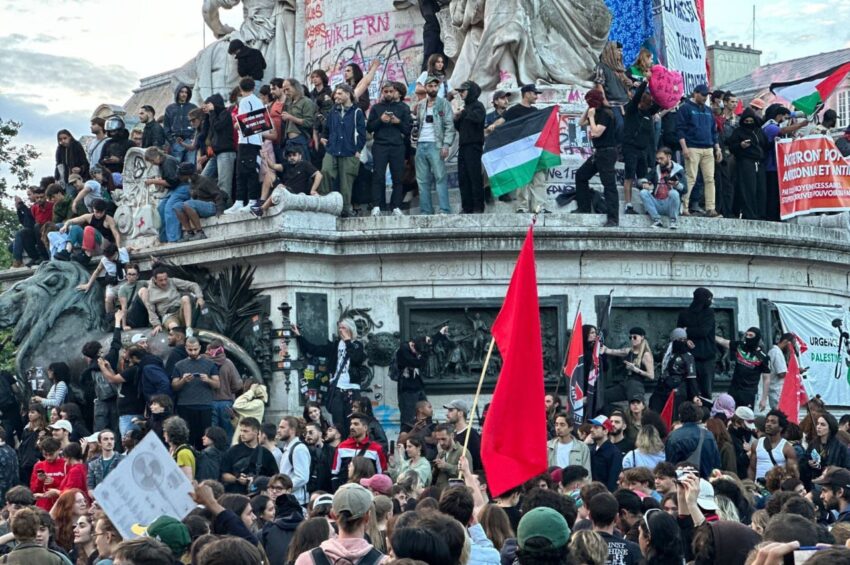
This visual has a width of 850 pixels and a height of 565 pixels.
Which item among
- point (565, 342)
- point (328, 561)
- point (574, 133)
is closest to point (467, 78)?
point (574, 133)

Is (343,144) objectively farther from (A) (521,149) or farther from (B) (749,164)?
(B) (749,164)

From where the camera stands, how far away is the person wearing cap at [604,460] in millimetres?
16344

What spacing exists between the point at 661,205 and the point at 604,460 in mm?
7893

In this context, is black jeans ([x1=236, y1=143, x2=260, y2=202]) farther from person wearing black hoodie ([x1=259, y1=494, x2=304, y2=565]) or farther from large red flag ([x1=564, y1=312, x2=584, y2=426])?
person wearing black hoodie ([x1=259, y1=494, x2=304, y2=565])

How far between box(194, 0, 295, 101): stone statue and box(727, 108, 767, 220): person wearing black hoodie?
8646mm

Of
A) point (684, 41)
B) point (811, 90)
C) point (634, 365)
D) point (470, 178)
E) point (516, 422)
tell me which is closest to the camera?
point (516, 422)

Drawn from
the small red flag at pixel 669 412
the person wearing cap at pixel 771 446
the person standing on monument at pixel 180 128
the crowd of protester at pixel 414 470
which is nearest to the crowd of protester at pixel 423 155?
the person standing on monument at pixel 180 128

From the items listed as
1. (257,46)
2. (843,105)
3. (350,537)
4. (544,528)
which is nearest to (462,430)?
(350,537)

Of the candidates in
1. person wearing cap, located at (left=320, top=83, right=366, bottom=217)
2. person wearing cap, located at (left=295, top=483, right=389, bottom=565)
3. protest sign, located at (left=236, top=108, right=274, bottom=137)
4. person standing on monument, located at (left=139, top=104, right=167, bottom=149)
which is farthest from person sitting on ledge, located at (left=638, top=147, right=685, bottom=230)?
person wearing cap, located at (left=295, top=483, right=389, bottom=565)

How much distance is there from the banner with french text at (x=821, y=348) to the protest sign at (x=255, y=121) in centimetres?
723

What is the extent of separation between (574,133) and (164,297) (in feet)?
19.5

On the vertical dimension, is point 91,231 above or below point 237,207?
below

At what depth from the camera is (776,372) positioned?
76.4 ft

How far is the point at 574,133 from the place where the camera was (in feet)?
81.2
